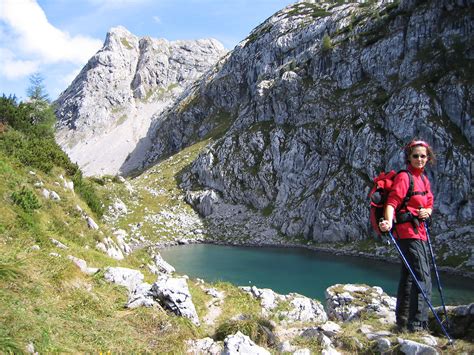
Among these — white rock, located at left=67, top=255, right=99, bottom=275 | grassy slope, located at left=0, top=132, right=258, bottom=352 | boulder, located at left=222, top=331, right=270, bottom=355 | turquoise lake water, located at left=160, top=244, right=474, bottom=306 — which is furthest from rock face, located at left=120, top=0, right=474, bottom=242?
boulder, located at left=222, top=331, right=270, bottom=355

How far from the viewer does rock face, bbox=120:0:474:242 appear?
187ft

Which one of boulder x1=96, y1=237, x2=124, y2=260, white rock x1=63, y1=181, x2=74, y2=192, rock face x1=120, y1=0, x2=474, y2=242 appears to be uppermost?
rock face x1=120, y1=0, x2=474, y2=242

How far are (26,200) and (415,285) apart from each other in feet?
46.5

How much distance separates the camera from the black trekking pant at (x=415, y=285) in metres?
7.96

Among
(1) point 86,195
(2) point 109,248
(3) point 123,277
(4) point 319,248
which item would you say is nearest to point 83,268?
(3) point 123,277

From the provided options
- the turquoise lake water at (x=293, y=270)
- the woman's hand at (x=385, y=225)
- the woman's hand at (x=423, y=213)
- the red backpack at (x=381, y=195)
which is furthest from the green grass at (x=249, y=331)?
the turquoise lake water at (x=293, y=270)

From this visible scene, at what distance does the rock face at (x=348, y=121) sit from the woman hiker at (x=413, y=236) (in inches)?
1959

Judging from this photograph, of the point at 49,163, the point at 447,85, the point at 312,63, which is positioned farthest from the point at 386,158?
the point at 49,163

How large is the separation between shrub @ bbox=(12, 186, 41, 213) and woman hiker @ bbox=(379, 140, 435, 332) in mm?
13389

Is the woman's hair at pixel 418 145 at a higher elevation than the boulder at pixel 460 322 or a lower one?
higher

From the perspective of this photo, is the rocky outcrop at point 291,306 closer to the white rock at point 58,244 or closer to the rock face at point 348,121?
the white rock at point 58,244

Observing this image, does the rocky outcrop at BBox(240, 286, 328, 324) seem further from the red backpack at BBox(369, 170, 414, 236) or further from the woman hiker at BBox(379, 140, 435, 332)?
the red backpack at BBox(369, 170, 414, 236)

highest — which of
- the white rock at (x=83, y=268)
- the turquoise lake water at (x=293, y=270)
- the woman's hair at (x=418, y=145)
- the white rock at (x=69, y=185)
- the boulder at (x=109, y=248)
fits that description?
the woman's hair at (x=418, y=145)

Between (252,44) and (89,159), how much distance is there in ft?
321
